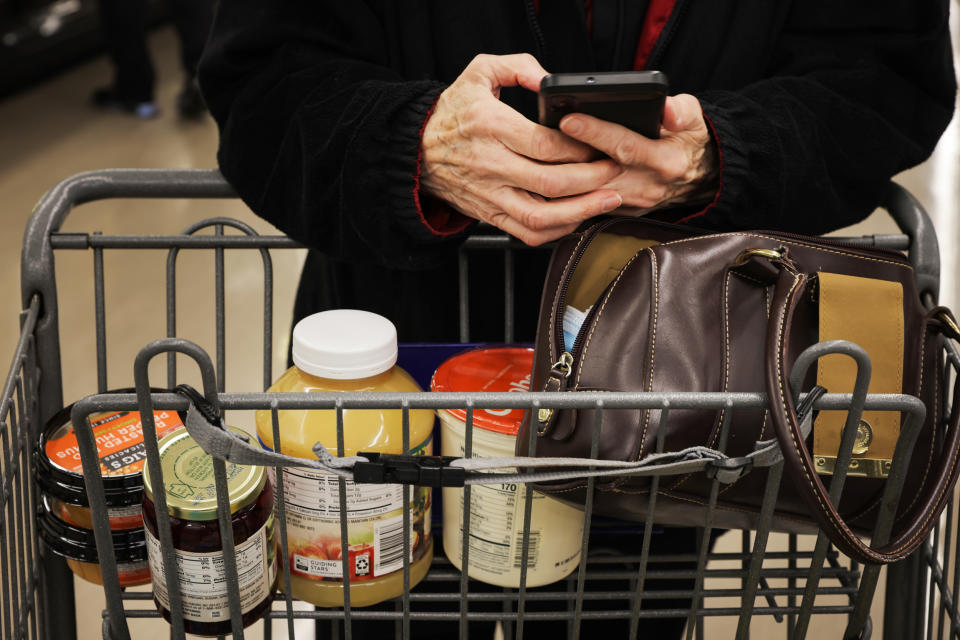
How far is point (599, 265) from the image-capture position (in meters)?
0.91

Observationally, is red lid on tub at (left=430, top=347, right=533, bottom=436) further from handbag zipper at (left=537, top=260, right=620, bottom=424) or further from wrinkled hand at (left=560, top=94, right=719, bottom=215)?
wrinkled hand at (left=560, top=94, right=719, bottom=215)

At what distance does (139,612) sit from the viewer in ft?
2.91

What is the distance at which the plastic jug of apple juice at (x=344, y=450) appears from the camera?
0.82 m

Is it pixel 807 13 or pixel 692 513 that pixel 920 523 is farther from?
pixel 807 13

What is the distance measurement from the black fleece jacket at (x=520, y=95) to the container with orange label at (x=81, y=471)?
0.94 ft

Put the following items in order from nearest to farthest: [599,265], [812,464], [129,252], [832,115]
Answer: [812,464]
[599,265]
[832,115]
[129,252]

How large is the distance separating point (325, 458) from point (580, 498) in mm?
246

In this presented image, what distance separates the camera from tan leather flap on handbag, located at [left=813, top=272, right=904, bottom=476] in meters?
0.79

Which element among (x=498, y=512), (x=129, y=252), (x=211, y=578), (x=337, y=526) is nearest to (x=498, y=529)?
(x=498, y=512)

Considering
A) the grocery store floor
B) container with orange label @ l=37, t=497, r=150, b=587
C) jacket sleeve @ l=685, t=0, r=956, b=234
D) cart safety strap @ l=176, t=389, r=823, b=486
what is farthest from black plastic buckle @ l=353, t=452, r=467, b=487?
the grocery store floor

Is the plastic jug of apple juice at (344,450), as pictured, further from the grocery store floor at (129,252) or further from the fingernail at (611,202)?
the grocery store floor at (129,252)

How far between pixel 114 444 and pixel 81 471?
0.05m

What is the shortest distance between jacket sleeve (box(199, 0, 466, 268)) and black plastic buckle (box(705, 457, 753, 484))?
388 mm

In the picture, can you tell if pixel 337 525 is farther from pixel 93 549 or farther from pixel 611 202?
pixel 611 202
